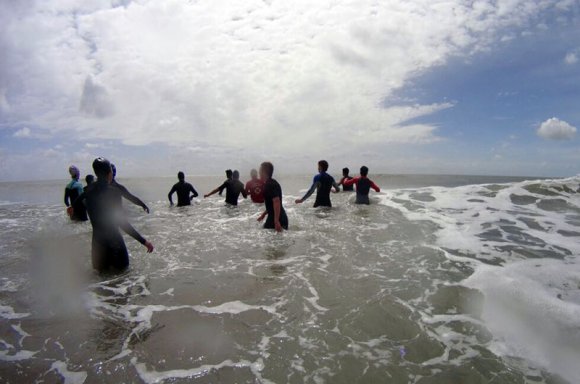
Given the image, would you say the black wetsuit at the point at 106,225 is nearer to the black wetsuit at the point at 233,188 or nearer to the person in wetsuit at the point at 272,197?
the person in wetsuit at the point at 272,197

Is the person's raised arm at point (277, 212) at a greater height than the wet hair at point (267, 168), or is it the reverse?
the wet hair at point (267, 168)

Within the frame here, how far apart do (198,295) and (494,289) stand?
4673 mm

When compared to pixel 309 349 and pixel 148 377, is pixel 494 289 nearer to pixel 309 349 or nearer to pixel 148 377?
pixel 309 349

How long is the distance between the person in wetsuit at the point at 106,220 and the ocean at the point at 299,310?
0.33 m

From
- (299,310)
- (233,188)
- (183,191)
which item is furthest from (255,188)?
(299,310)

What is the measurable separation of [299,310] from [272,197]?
425 cm

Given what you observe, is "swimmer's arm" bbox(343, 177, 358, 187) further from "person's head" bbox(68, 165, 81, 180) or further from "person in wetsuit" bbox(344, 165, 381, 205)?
"person's head" bbox(68, 165, 81, 180)

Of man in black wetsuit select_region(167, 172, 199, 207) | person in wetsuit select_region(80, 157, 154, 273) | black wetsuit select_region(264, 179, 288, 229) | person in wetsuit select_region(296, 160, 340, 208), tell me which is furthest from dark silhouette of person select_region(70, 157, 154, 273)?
man in black wetsuit select_region(167, 172, 199, 207)

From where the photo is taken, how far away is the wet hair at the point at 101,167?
510 cm

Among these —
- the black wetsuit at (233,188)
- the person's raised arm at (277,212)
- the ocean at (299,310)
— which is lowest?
the ocean at (299,310)

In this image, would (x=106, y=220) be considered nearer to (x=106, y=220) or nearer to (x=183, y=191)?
(x=106, y=220)

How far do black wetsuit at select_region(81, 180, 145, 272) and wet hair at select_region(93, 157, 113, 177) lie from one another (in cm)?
15

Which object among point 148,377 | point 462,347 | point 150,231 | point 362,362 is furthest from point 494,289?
point 150,231

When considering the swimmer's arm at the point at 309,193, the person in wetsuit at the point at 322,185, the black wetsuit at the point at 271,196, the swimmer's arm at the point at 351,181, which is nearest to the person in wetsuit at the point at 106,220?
the black wetsuit at the point at 271,196
